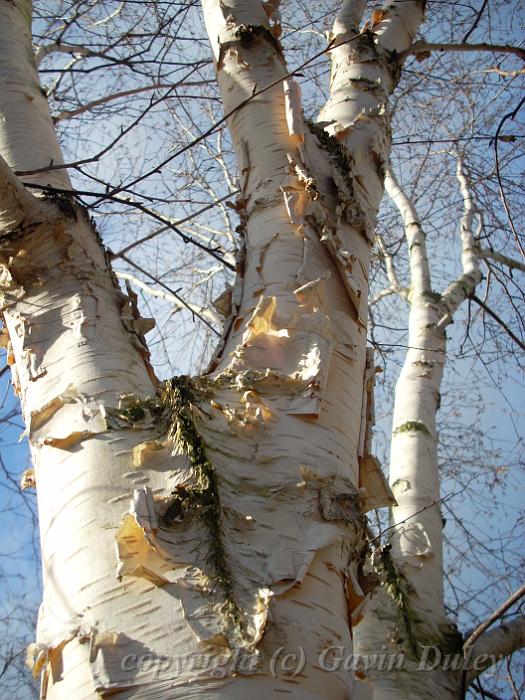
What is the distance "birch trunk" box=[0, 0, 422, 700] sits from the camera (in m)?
0.97

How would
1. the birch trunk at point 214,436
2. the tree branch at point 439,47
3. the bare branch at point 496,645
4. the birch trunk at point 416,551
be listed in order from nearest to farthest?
1. the birch trunk at point 214,436
2. the birch trunk at point 416,551
3. the bare branch at point 496,645
4. the tree branch at point 439,47

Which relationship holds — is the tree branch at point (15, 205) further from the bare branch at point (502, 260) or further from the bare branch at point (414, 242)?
the bare branch at point (502, 260)

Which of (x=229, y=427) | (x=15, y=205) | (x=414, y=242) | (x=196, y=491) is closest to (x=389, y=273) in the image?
(x=414, y=242)

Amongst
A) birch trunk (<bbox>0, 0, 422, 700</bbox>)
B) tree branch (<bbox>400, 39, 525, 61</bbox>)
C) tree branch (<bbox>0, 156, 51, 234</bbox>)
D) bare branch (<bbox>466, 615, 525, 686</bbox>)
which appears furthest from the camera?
tree branch (<bbox>400, 39, 525, 61</bbox>)

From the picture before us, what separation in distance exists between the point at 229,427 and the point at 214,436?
3 centimetres

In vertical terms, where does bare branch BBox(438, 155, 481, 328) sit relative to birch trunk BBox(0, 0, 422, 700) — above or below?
above

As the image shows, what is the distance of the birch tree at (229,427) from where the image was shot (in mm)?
984

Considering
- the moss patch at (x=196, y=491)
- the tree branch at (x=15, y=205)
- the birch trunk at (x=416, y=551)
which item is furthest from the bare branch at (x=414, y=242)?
the moss patch at (x=196, y=491)

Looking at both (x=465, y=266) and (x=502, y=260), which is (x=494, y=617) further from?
(x=502, y=260)

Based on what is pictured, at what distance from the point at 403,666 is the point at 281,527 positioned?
1.09m

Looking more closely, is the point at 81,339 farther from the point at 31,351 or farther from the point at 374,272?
the point at 374,272

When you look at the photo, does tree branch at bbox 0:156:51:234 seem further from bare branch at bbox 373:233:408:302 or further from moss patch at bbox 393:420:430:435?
bare branch at bbox 373:233:408:302

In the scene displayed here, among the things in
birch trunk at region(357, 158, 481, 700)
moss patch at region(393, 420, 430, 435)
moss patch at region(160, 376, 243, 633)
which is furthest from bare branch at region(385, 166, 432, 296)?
moss patch at region(160, 376, 243, 633)

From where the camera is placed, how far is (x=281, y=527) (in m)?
1.12
